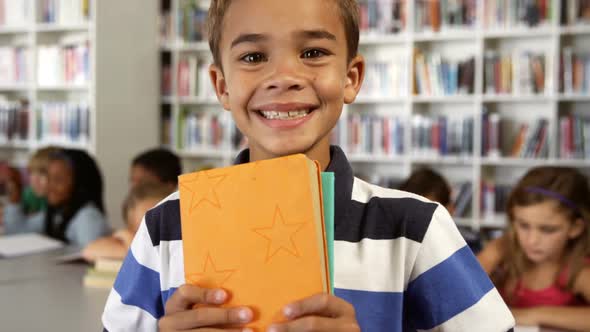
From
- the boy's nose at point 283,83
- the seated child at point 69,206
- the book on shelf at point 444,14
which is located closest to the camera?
the boy's nose at point 283,83

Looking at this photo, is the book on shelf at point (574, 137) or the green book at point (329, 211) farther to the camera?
the book on shelf at point (574, 137)

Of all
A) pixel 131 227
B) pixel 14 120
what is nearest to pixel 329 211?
Result: pixel 131 227

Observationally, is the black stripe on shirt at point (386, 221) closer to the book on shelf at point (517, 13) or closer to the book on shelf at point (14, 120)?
the book on shelf at point (517, 13)

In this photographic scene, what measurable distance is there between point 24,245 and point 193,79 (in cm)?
228

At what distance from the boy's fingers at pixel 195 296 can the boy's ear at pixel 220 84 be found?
0.28 m

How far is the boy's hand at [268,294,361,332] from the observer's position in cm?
61

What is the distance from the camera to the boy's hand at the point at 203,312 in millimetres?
632

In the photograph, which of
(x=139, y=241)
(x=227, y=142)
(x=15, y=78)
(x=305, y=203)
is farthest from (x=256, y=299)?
(x=15, y=78)

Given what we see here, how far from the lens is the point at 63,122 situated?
3955 millimetres

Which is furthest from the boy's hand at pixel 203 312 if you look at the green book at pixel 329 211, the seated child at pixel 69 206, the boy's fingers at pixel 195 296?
the seated child at pixel 69 206

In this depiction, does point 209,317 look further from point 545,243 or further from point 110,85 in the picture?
point 110,85

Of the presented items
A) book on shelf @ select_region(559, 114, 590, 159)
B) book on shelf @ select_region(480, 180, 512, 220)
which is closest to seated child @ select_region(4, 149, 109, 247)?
book on shelf @ select_region(480, 180, 512, 220)

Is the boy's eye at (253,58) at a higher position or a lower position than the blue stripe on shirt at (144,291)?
higher

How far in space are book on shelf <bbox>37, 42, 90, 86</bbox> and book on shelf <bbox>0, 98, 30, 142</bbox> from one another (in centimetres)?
22
